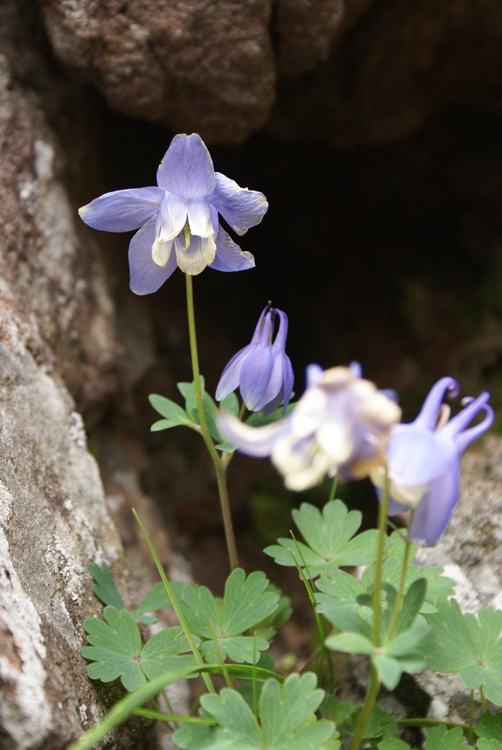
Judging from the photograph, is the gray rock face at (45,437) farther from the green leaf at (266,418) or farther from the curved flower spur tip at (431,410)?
the curved flower spur tip at (431,410)

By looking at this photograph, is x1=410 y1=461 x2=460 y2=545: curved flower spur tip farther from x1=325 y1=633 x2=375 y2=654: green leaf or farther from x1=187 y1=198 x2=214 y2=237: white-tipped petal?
x1=187 y1=198 x2=214 y2=237: white-tipped petal

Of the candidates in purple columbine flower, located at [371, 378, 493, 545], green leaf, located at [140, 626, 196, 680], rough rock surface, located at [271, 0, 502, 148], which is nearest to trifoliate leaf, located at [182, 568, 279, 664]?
green leaf, located at [140, 626, 196, 680]

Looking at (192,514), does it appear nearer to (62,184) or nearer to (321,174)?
(62,184)

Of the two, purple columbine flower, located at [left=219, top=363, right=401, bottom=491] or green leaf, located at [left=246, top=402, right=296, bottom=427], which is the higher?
purple columbine flower, located at [left=219, top=363, right=401, bottom=491]

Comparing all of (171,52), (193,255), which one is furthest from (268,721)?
(171,52)

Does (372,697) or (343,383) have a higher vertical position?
(343,383)

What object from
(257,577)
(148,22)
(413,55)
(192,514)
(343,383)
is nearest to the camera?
(343,383)

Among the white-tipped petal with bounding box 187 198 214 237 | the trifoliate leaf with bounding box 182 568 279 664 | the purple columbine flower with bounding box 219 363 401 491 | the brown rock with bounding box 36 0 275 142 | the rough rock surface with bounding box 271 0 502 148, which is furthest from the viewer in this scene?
the rough rock surface with bounding box 271 0 502 148

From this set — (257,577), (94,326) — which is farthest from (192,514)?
(257,577)
